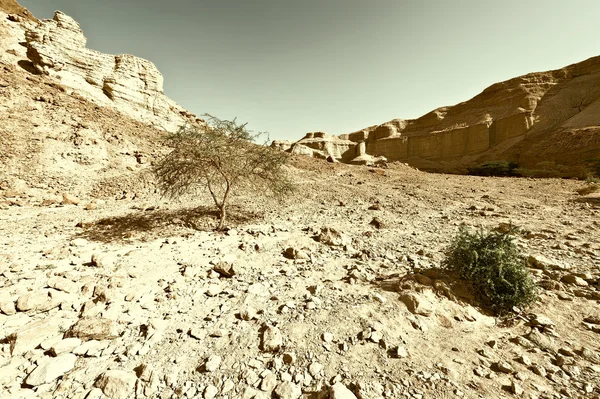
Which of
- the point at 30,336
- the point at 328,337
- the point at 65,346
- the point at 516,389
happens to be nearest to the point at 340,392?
the point at 328,337

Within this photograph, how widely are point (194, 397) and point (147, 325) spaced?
1.40 meters

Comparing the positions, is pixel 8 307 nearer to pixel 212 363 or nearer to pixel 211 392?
pixel 212 363

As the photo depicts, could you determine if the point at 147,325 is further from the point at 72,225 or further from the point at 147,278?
the point at 72,225

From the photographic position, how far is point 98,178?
501 inches

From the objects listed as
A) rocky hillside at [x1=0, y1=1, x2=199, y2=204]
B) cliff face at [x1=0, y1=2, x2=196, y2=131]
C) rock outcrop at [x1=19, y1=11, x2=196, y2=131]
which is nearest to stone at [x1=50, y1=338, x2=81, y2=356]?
rocky hillside at [x1=0, y1=1, x2=199, y2=204]

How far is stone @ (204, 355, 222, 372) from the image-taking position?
2.51m

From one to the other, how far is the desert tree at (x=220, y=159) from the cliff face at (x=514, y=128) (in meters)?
34.7

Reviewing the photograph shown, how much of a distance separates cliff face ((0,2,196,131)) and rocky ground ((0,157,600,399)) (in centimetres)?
1924

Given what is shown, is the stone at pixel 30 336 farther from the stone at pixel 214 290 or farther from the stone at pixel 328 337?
the stone at pixel 328 337

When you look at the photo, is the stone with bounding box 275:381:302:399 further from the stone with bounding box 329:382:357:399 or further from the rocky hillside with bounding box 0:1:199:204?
the rocky hillside with bounding box 0:1:199:204

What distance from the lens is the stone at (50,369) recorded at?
93.4 inches

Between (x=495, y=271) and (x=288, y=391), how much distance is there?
373 cm

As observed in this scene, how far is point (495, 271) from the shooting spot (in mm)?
3725

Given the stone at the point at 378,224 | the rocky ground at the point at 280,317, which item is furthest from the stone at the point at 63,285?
the stone at the point at 378,224
